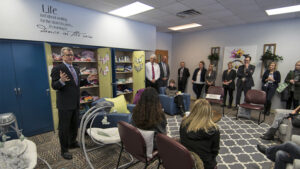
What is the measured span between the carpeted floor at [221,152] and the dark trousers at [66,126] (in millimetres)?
246

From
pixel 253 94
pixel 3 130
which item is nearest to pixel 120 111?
pixel 3 130

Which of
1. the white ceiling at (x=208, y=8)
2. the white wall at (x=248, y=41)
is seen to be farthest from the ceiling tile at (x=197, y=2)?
the white wall at (x=248, y=41)

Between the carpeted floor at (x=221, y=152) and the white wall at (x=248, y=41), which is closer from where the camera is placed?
the carpeted floor at (x=221, y=152)

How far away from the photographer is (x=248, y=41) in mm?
4891

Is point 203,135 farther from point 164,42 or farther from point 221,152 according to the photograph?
point 164,42

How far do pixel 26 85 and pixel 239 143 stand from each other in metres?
4.25

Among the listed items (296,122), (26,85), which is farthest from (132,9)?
(296,122)

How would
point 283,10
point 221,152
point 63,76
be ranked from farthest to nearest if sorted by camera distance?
point 283,10, point 221,152, point 63,76

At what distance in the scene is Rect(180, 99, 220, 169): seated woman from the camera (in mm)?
1356

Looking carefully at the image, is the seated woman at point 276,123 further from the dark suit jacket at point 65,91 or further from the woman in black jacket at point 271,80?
the dark suit jacket at point 65,91

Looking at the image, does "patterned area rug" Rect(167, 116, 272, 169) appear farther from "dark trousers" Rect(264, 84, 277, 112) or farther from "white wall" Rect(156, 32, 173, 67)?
"white wall" Rect(156, 32, 173, 67)

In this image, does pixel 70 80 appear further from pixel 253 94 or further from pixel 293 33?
pixel 293 33

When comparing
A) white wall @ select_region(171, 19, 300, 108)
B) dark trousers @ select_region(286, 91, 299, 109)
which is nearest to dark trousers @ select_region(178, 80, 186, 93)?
white wall @ select_region(171, 19, 300, 108)

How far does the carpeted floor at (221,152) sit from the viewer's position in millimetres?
2189
